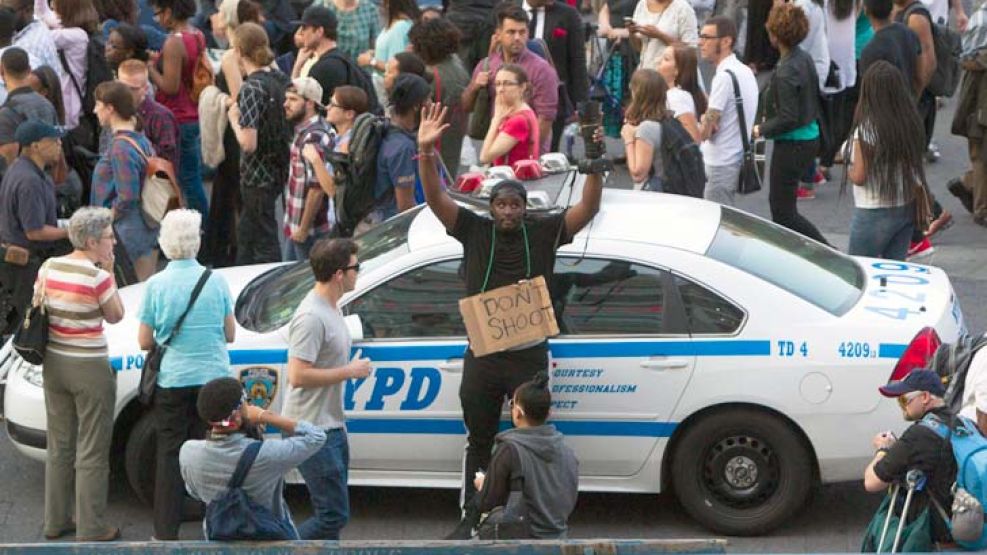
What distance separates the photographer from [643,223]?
7.97 meters

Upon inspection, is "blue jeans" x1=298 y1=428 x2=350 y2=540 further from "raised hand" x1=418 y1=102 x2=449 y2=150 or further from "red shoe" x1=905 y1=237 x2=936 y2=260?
→ "red shoe" x1=905 y1=237 x2=936 y2=260

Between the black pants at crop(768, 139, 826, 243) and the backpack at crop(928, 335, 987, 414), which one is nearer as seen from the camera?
the backpack at crop(928, 335, 987, 414)

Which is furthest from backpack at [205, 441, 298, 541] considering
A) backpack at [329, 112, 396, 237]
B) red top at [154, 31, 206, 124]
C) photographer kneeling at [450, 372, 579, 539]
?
red top at [154, 31, 206, 124]

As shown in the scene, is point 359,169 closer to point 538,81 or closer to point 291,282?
point 291,282

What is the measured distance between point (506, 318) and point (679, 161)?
2.79 metres

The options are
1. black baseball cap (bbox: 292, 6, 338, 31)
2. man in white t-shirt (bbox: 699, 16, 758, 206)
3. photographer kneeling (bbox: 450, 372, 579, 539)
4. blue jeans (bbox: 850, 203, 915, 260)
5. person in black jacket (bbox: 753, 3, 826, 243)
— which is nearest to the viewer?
photographer kneeling (bbox: 450, 372, 579, 539)

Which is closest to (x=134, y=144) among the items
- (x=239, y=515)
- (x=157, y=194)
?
(x=157, y=194)

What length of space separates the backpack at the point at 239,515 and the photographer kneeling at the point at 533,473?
822 mm

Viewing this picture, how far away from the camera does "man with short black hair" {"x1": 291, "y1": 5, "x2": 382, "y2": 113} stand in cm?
1161

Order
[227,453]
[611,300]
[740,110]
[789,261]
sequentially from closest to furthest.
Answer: [227,453]
[611,300]
[789,261]
[740,110]

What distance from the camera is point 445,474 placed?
7.87 meters

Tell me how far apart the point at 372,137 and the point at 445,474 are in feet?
8.34

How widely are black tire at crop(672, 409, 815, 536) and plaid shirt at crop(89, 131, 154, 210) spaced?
402 cm

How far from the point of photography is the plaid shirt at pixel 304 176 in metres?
9.98
